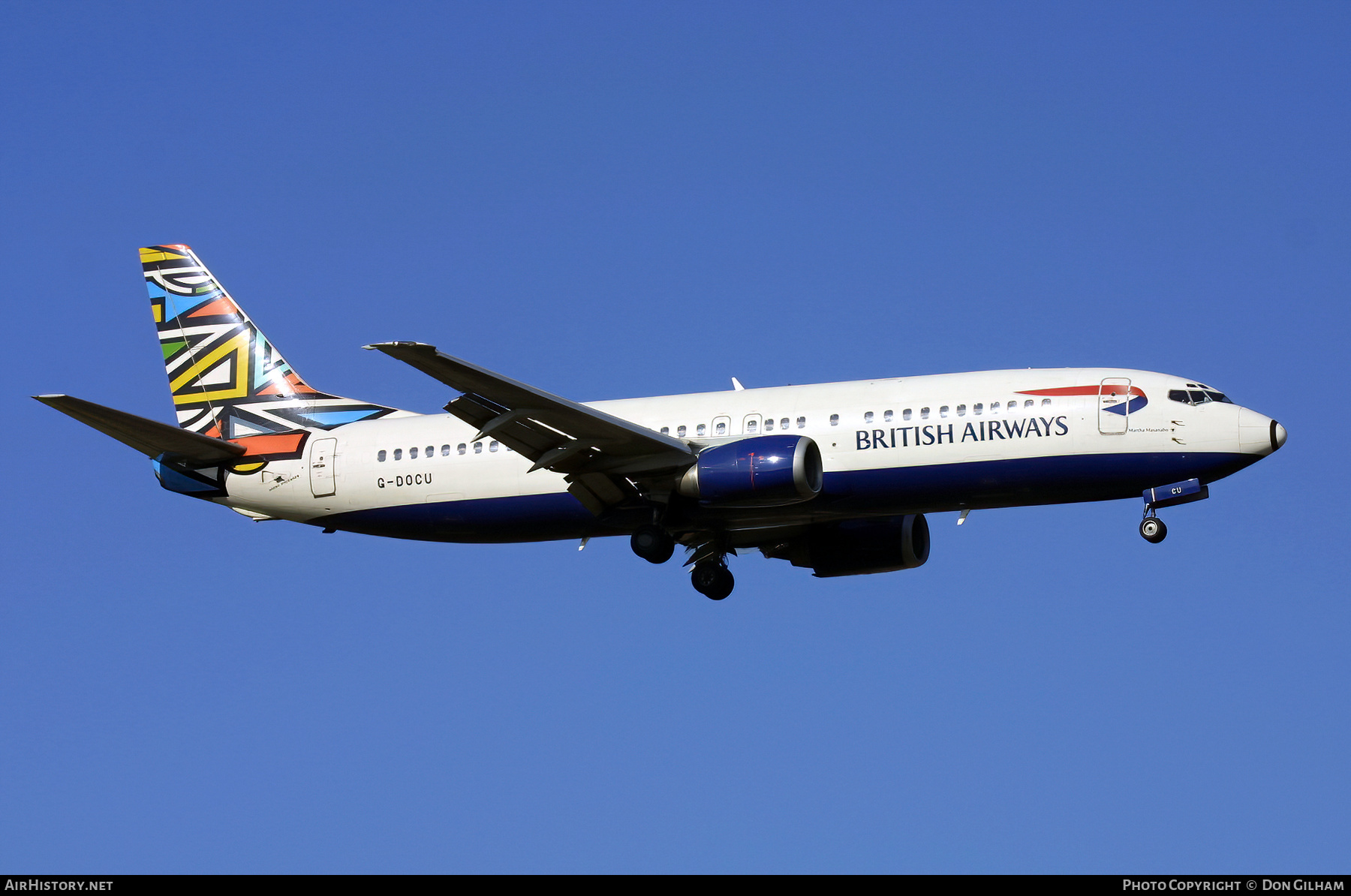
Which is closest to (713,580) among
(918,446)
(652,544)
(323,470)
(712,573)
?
(712,573)

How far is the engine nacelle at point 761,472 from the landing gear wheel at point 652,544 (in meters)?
2.06

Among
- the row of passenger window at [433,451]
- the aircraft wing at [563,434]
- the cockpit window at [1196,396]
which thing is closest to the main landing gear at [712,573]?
the aircraft wing at [563,434]

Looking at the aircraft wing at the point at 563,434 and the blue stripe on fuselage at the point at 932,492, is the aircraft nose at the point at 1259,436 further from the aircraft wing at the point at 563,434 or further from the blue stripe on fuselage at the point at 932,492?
the aircraft wing at the point at 563,434

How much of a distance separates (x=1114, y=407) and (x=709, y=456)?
852cm

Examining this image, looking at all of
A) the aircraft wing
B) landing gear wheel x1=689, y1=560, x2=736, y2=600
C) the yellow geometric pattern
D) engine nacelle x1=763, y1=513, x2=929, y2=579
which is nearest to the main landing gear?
landing gear wheel x1=689, y1=560, x2=736, y2=600

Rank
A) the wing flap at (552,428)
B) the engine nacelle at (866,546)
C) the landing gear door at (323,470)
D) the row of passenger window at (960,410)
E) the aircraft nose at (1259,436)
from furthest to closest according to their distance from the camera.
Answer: the landing gear door at (323,470) < the engine nacelle at (866,546) < the row of passenger window at (960,410) < the aircraft nose at (1259,436) < the wing flap at (552,428)

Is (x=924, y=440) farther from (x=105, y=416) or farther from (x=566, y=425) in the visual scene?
(x=105, y=416)

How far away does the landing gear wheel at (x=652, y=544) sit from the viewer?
36.7m

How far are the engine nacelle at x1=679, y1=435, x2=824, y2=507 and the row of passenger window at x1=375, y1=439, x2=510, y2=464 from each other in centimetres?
572

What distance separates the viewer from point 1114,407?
3469 centimetres

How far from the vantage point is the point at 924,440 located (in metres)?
35.1

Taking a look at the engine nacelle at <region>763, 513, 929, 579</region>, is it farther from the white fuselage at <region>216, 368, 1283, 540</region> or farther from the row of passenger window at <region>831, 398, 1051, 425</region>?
the row of passenger window at <region>831, 398, 1051, 425</region>
